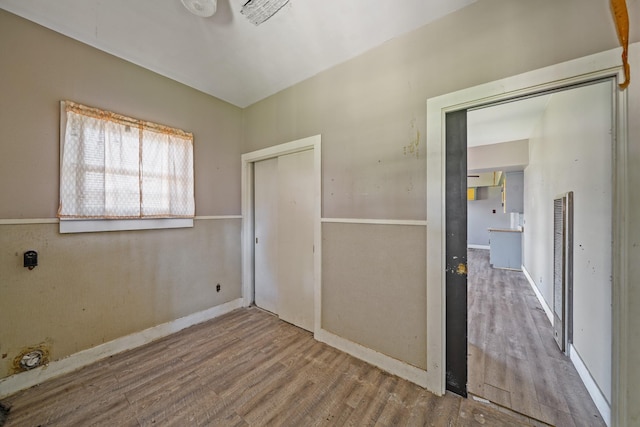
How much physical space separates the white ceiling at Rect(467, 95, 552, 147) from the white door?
7.42 ft

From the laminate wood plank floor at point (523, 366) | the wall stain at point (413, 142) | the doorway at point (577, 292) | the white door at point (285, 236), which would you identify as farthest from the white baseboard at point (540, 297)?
the white door at point (285, 236)

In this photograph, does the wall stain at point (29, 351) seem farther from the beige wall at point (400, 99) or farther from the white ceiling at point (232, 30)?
the white ceiling at point (232, 30)

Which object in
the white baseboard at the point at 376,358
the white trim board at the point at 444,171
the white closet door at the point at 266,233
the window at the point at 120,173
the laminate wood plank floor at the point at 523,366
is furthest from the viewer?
the white closet door at the point at 266,233

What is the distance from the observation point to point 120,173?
83.4 inches

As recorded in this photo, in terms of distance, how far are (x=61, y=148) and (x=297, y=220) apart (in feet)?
6.93

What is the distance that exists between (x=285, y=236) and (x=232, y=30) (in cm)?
205

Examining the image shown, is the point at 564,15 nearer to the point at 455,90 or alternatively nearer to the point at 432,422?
the point at 455,90

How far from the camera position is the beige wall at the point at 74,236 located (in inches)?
66.1

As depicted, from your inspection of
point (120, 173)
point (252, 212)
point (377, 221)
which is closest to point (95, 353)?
point (120, 173)

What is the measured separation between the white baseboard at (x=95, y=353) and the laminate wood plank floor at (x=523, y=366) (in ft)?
Answer: 9.31

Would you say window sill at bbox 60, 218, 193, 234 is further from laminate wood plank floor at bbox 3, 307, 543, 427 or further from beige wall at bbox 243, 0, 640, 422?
beige wall at bbox 243, 0, 640, 422

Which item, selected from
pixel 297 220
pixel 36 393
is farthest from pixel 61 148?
pixel 297 220

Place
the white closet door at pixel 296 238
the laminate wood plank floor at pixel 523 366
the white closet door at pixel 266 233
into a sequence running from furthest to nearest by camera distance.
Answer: the white closet door at pixel 266 233 → the white closet door at pixel 296 238 → the laminate wood plank floor at pixel 523 366

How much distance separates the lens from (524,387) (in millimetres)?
1727
